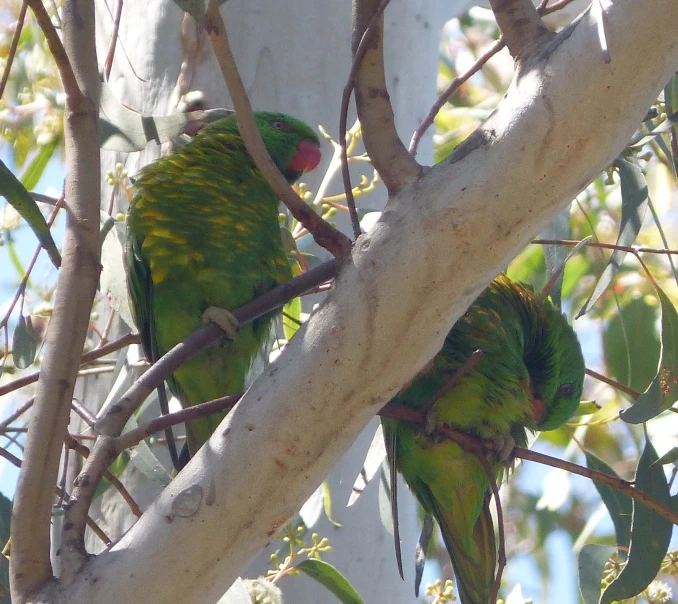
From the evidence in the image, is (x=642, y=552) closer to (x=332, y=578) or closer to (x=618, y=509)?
(x=618, y=509)

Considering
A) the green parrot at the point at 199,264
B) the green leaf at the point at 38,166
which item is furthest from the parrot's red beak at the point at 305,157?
the green leaf at the point at 38,166

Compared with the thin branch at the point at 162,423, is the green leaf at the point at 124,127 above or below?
above

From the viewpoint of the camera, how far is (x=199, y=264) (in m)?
1.41

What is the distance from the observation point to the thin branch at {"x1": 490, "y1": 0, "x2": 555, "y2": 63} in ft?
2.67

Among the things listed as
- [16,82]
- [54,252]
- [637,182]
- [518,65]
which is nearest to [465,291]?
[518,65]

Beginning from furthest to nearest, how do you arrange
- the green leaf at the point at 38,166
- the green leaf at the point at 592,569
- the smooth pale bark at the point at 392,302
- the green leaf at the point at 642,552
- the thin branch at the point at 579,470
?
the green leaf at the point at 38,166, the green leaf at the point at 592,569, the green leaf at the point at 642,552, the thin branch at the point at 579,470, the smooth pale bark at the point at 392,302

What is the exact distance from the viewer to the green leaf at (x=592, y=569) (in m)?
1.19

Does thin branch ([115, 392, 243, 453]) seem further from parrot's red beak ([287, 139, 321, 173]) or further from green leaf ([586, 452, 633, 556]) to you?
parrot's red beak ([287, 139, 321, 173])

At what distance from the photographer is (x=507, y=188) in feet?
2.46

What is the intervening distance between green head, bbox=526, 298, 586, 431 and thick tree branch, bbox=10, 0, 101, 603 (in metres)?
0.99

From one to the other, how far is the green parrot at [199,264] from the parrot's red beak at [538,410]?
0.53m

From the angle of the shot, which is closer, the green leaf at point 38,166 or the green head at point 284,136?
the green head at point 284,136

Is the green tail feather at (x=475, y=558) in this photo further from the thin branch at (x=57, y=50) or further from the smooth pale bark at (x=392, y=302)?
the thin branch at (x=57, y=50)

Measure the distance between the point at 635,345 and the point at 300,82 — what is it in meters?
0.91
